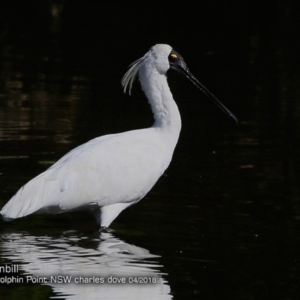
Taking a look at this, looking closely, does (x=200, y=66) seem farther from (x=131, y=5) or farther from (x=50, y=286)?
(x=50, y=286)

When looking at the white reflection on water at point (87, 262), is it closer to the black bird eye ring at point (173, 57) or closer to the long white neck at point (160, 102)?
the long white neck at point (160, 102)

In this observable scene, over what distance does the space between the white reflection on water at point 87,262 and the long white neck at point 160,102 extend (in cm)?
126

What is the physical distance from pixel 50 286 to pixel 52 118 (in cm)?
728

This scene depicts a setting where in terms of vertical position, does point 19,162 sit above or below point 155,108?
below

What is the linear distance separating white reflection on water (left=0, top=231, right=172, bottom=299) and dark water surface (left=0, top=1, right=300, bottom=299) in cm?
2

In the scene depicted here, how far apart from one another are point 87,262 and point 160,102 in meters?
2.11

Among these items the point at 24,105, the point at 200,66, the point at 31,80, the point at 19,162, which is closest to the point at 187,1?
the point at 200,66

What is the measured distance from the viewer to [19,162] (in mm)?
12297

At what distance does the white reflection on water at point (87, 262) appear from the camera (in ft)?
26.2

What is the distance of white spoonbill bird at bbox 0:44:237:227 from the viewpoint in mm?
9234

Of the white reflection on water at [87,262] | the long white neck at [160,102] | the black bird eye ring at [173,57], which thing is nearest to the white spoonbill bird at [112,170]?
the long white neck at [160,102]

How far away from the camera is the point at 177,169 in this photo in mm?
12109

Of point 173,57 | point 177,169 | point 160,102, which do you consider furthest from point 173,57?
point 177,169

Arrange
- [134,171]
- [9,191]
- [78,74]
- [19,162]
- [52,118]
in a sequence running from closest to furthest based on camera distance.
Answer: [134,171] < [9,191] < [19,162] < [52,118] < [78,74]
